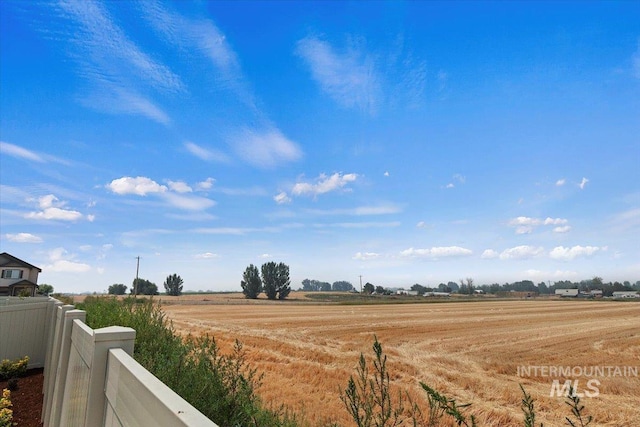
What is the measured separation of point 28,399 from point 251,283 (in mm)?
104714

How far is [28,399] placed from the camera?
7.44m

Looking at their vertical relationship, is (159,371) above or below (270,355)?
above

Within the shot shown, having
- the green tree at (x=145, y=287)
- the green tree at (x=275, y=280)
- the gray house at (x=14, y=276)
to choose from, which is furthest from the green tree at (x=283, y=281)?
the gray house at (x=14, y=276)

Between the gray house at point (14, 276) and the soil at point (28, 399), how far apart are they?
36.4 m

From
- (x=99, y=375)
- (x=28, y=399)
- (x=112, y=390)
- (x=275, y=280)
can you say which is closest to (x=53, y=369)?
(x=28, y=399)

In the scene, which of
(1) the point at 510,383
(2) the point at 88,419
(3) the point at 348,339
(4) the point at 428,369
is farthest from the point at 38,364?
(3) the point at 348,339

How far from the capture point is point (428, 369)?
13.0 meters

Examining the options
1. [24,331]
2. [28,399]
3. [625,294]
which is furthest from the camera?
[625,294]

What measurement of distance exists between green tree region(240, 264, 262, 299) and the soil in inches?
4019

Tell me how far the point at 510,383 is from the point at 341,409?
6221 mm

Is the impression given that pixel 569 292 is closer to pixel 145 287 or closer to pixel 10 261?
pixel 145 287

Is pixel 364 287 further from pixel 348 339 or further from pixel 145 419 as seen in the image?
pixel 145 419

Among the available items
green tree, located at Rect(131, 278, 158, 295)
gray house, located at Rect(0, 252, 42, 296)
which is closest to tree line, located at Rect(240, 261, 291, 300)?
green tree, located at Rect(131, 278, 158, 295)

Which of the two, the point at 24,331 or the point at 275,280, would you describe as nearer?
the point at 24,331
